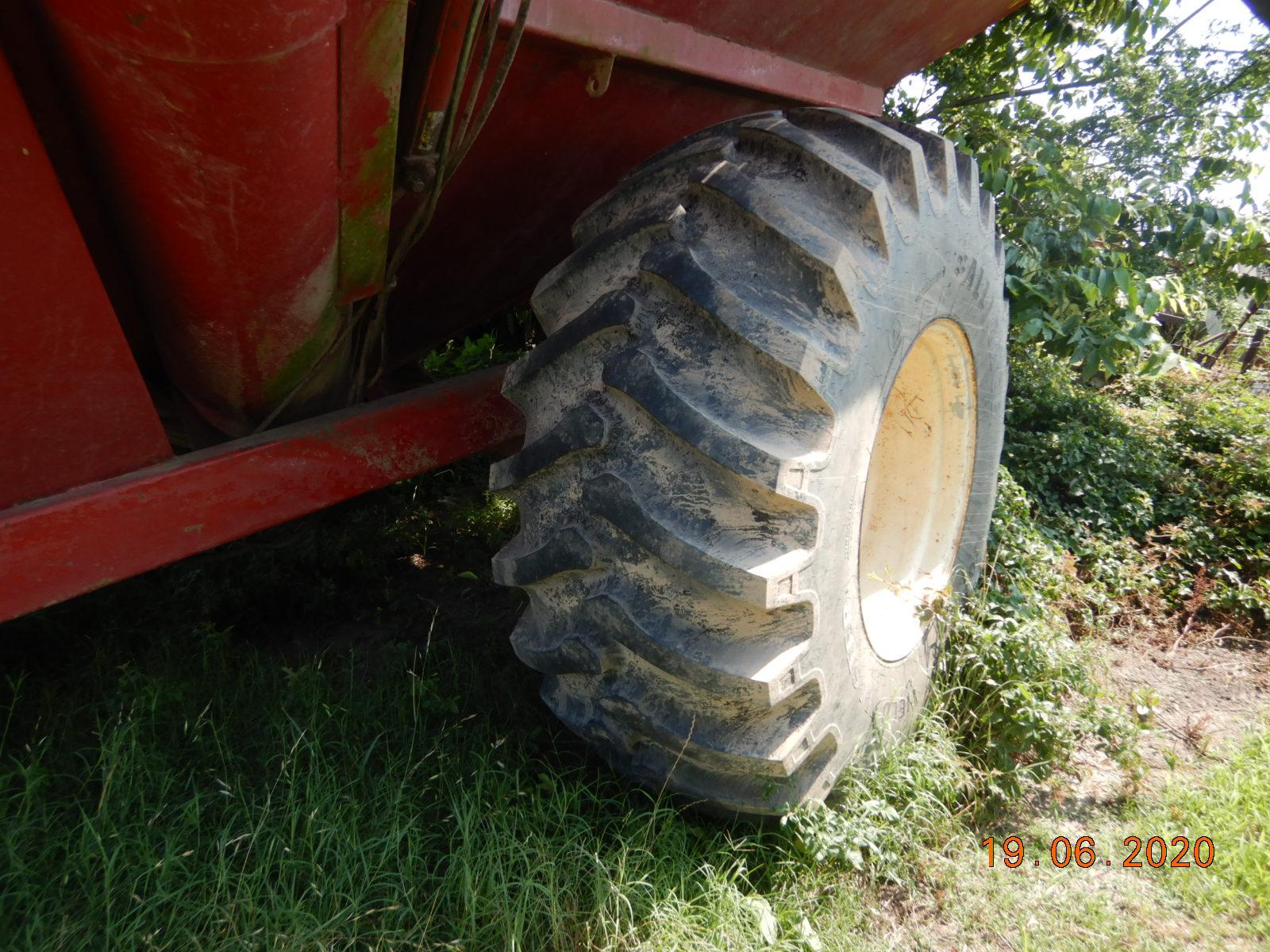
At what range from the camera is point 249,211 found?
46.8 inches

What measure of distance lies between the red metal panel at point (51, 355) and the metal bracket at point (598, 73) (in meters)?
0.97

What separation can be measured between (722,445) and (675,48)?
917 mm

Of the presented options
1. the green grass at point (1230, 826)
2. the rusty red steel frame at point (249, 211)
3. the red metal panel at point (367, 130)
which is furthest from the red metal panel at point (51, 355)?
the green grass at point (1230, 826)

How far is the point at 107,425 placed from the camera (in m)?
1.41

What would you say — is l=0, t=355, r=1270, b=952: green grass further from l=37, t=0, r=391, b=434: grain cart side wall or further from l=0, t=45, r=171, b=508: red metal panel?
l=37, t=0, r=391, b=434: grain cart side wall

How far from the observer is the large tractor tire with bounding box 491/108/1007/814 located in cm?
155

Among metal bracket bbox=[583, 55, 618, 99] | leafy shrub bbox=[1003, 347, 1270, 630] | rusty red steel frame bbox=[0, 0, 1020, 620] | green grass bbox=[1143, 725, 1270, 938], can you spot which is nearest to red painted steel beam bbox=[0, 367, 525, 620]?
rusty red steel frame bbox=[0, 0, 1020, 620]

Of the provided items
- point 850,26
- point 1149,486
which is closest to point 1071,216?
point 1149,486

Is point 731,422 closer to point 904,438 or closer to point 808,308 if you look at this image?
point 808,308

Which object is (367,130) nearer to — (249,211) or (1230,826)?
(249,211)

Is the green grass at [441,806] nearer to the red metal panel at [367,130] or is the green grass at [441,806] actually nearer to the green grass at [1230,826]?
the green grass at [1230,826]

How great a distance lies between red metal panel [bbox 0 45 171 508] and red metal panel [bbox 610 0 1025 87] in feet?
2.85
